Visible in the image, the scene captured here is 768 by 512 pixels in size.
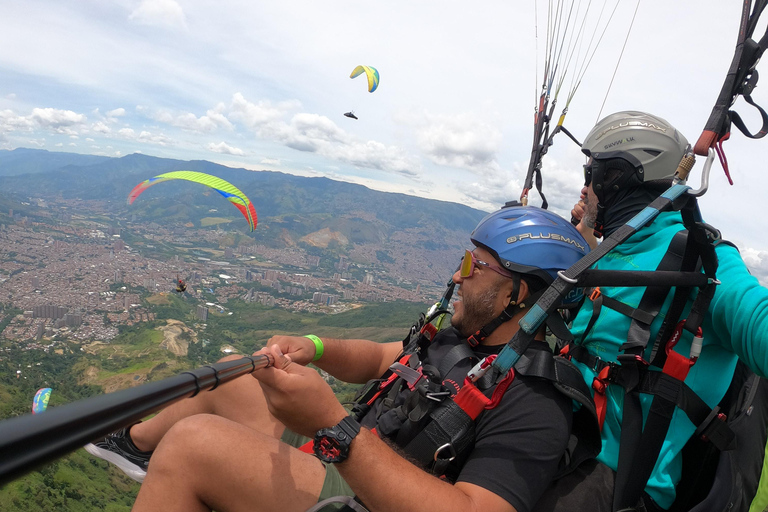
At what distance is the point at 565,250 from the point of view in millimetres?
2961

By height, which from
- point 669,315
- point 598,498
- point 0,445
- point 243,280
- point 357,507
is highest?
point 669,315

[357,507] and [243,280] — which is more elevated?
[357,507]

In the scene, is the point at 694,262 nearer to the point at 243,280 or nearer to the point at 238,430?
the point at 238,430

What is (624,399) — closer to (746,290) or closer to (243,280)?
(746,290)

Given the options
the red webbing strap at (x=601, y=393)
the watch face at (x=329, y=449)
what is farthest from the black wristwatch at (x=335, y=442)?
the red webbing strap at (x=601, y=393)

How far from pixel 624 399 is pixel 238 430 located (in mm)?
2265

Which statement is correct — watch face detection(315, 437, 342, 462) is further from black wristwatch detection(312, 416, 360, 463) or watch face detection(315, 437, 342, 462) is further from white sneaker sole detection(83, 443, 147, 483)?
white sneaker sole detection(83, 443, 147, 483)

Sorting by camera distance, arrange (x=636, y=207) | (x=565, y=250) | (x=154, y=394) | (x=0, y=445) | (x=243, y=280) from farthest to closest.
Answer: (x=243, y=280)
(x=636, y=207)
(x=565, y=250)
(x=154, y=394)
(x=0, y=445)

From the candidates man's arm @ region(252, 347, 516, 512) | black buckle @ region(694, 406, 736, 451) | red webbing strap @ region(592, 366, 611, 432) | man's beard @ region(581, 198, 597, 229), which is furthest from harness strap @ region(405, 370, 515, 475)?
man's beard @ region(581, 198, 597, 229)

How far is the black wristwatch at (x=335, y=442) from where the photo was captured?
199cm

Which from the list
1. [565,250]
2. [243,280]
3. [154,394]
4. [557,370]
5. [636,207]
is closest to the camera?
[154,394]

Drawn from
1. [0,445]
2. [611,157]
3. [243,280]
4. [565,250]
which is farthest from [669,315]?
[243,280]

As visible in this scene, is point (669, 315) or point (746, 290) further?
point (669, 315)

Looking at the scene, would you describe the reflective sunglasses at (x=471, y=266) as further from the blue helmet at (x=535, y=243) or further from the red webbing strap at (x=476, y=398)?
the red webbing strap at (x=476, y=398)
